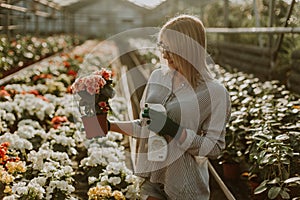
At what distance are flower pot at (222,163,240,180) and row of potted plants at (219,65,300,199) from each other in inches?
0.7

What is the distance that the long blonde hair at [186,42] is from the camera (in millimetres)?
2391

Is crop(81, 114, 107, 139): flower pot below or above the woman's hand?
below

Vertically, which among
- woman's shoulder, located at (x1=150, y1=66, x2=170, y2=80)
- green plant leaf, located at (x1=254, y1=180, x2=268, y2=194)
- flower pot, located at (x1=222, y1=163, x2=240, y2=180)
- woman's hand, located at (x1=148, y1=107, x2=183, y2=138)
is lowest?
flower pot, located at (x1=222, y1=163, x2=240, y2=180)

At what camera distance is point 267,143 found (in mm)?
3250

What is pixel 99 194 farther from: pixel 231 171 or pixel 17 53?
pixel 17 53

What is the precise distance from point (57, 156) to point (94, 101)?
1.27 metres

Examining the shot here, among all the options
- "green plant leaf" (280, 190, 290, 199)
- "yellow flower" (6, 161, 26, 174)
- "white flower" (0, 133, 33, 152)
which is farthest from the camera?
"white flower" (0, 133, 33, 152)

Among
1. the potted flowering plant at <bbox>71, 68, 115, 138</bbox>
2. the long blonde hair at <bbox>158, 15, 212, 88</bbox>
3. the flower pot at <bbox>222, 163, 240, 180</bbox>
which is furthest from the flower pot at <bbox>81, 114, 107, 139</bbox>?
the flower pot at <bbox>222, 163, 240, 180</bbox>

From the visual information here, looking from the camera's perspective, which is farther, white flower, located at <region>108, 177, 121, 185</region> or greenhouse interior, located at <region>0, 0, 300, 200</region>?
white flower, located at <region>108, 177, 121, 185</region>

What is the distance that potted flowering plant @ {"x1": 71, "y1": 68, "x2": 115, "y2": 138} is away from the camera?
2.59 m

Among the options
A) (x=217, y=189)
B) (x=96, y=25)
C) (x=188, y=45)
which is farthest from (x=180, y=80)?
(x=96, y=25)

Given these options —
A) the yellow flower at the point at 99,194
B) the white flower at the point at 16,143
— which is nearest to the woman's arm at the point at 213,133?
the yellow flower at the point at 99,194

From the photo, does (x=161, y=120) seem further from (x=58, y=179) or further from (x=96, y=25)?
(x=96, y=25)

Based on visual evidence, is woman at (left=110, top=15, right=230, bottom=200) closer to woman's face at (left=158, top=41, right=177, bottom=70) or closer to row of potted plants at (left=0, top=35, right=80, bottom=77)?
woman's face at (left=158, top=41, right=177, bottom=70)
